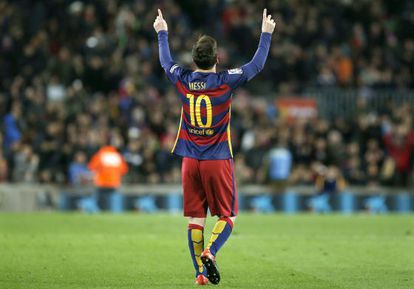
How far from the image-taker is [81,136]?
957 inches

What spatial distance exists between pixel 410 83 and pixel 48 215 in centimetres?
1251

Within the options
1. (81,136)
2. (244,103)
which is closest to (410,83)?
(244,103)

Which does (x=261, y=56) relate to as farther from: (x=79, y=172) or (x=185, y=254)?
(x=79, y=172)

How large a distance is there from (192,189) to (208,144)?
45 centimetres

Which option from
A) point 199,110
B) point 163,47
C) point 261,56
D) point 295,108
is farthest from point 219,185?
point 295,108

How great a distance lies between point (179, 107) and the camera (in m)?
26.1

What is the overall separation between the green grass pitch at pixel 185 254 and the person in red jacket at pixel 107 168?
2105 millimetres

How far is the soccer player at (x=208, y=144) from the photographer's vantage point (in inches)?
377

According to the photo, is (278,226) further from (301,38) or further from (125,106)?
(301,38)

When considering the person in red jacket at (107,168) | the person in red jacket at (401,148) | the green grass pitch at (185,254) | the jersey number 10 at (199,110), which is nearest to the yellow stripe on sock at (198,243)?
the green grass pitch at (185,254)

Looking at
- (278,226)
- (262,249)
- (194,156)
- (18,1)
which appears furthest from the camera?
(18,1)

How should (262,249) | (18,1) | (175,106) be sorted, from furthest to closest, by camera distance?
(18,1) < (175,106) < (262,249)

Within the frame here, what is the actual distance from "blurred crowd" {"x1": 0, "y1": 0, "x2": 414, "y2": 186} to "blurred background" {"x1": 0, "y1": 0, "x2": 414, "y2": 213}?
0.03 m

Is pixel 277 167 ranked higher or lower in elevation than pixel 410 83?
lower
